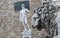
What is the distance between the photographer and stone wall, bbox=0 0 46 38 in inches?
433

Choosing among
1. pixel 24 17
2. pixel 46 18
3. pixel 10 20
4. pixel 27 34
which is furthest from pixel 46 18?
pixel 10 20

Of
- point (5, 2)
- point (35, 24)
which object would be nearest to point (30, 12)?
point (5, 2)

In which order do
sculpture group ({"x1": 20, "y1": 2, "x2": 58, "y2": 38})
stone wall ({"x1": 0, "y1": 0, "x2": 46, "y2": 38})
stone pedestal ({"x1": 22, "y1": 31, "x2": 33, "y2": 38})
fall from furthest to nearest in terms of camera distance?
stone wall ({"x1": 0, "y1": 0, "x2": 46, "y2": 38}) < stone pedestal ({"x1": 22, "y1": 31, "x2": 33, "y2": 38}) < sculpture group ({"x1": 20, "y1": 2, "x2": 58, "y2": 38})

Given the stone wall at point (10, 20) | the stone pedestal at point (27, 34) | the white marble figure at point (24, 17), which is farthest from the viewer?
the stone wall at point (10, 20)

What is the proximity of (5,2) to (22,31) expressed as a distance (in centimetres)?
133

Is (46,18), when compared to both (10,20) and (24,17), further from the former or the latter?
(10,20)

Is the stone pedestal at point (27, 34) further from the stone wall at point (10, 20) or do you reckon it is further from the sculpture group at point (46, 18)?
the sculpture group at point (46, 18)

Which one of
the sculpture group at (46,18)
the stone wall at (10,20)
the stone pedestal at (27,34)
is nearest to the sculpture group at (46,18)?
the sculpture group at (46,18)

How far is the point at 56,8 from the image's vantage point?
362 cm

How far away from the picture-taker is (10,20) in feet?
36.7

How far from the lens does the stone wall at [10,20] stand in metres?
11.0

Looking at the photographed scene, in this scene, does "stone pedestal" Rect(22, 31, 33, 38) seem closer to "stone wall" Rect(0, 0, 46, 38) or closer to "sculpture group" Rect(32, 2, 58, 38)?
"stone wall" Rect(0, 0, 46, 38)

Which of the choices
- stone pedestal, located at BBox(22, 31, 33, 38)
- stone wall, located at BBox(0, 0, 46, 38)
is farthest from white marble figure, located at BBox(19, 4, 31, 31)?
stone wall, located at BBox(0, 0, 46, 38)

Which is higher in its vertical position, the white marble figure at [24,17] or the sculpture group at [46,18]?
the sculpture group at [46,18]
